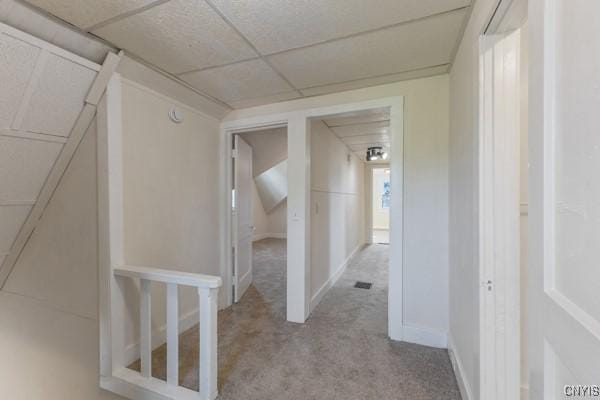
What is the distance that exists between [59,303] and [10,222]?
751 millimetres

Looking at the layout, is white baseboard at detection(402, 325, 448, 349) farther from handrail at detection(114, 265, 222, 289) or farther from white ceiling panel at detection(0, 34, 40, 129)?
white ceiling panel at detection(0, 34, 40, 129)

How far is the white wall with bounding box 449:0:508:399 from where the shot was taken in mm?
1254

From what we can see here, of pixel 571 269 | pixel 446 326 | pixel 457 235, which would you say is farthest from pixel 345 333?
pixel 571 269

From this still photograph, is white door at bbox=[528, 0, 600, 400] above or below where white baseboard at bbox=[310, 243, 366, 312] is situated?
above

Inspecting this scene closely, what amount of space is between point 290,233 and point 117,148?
5.07 feet

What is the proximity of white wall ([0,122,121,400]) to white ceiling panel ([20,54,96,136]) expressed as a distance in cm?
16

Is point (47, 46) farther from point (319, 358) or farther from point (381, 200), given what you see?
point (381, 200)

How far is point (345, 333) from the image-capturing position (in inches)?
88.2

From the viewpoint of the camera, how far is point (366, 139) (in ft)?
12.8

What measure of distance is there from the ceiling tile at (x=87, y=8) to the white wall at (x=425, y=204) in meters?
1.82

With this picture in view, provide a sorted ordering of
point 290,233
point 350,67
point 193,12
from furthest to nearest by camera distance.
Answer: point 290,233
point 350,67
point 193,12

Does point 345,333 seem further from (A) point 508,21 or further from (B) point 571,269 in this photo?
(A) point 508,21

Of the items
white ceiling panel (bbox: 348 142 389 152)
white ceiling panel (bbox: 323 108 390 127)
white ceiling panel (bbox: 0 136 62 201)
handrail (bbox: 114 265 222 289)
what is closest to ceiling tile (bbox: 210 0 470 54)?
white ceiling panel (bbox: 323 108 390 127)

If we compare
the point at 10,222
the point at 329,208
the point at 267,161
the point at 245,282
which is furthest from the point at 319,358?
the point at 267,161
